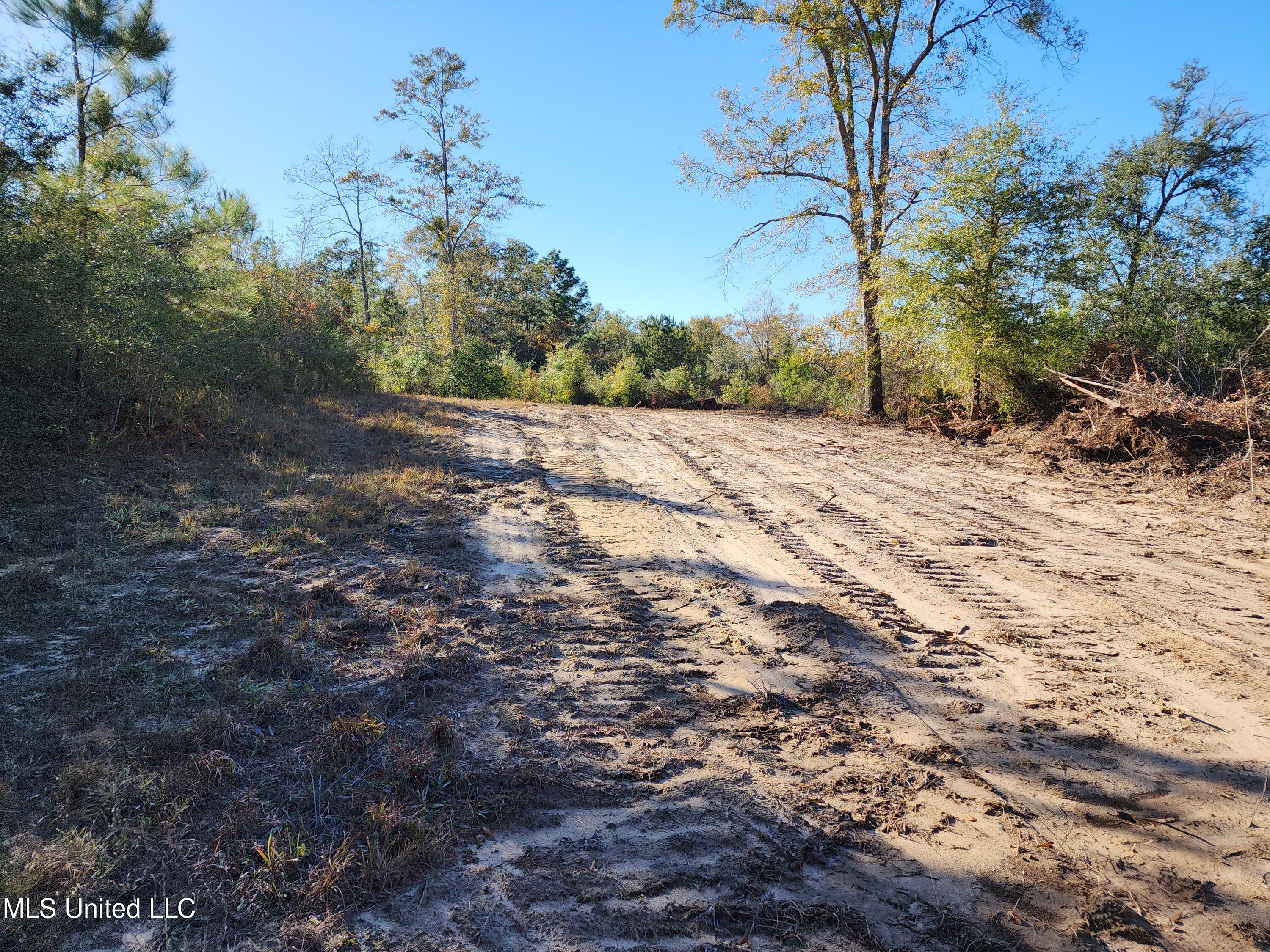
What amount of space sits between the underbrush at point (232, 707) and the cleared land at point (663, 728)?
2 centimetres

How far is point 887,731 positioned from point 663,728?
3.37ft

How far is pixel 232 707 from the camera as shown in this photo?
2.74 meters

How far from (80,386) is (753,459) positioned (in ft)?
26.0

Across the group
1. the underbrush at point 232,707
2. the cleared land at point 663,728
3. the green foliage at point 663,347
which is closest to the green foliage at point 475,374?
the green foliage at point 663,347

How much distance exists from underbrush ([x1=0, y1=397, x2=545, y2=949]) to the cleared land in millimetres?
17

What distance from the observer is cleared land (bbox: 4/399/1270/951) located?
1892 millimetres

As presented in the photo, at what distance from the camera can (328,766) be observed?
2.43m

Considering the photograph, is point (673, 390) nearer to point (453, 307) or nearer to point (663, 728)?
point (453, 307)

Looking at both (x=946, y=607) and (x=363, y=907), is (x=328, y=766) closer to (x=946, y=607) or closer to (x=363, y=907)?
(x=363, y=907)

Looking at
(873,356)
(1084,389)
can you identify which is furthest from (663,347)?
(1084,389)

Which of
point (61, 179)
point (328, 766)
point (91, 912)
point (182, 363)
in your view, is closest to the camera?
point (91, 912)

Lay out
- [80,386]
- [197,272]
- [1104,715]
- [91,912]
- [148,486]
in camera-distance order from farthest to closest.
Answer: [197,272]
[80,386]
[148,486]
[1104,715]
[91,912]

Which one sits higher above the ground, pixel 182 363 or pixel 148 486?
pixel 182 363

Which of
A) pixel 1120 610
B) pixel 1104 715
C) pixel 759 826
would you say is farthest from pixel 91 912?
pixel 1120 610
